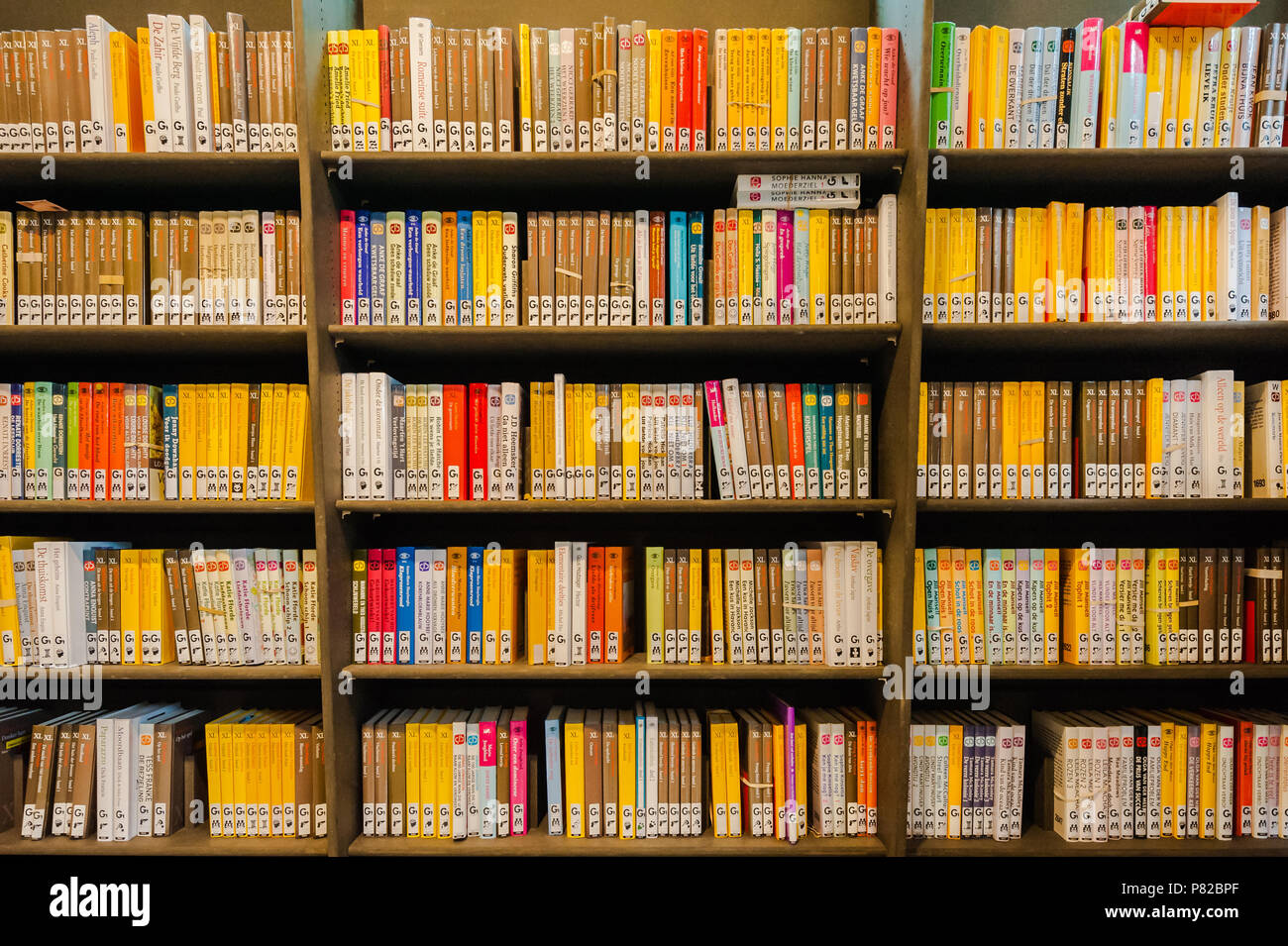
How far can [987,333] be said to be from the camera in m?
1.68

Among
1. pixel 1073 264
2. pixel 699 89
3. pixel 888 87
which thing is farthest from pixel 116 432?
pixel 1073 264

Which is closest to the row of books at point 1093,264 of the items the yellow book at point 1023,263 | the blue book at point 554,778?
the yellow book at point 1023,263

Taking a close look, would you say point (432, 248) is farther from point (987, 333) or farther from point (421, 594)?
point (987, 333)

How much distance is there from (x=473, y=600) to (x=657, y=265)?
92cm

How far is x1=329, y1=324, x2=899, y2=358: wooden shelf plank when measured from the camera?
1646mm

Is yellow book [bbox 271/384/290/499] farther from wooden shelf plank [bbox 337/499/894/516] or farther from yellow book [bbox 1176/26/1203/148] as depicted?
yellow book [bbox 1176/26/1203/148]

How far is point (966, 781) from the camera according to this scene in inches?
67.5

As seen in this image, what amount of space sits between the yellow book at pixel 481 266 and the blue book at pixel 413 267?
130 millimetres

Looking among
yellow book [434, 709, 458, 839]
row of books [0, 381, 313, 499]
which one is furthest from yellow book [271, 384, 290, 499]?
yellow book [434, 709, 458, 839]

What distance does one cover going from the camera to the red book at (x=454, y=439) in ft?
5.62

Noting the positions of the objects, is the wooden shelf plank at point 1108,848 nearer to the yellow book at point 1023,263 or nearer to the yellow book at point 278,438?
the yellow book at point 1023,263

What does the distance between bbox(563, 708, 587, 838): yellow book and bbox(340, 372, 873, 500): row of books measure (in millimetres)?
573

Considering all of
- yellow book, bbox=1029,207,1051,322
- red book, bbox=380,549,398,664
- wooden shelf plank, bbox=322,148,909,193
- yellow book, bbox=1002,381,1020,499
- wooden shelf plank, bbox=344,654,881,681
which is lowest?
wooden shelf plank, bbox=344,654,881,681
